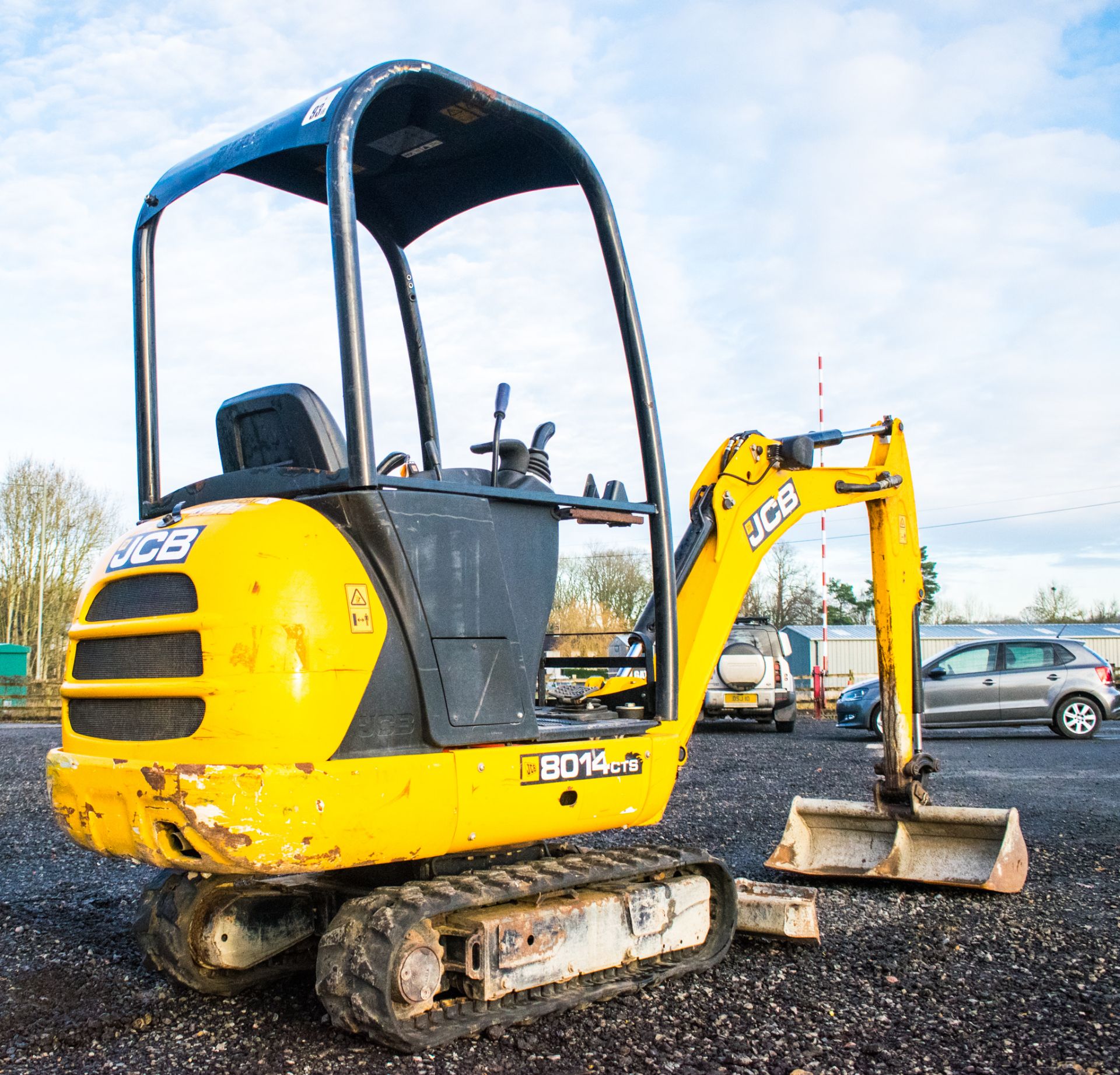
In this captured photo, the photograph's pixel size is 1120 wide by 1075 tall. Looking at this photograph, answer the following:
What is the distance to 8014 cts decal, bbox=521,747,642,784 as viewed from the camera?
340 cm

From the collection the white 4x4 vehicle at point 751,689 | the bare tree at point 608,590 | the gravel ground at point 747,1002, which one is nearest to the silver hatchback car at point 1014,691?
the white 4x4 vehicle at point 751,689

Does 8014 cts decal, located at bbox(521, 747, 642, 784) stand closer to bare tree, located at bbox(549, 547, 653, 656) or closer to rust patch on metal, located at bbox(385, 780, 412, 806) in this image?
rust patch on metal, located at bbox(385, 780, 412, 806)

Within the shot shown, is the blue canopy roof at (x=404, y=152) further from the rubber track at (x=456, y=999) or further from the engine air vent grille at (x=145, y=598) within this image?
the rubber track at (x=456, y=999)

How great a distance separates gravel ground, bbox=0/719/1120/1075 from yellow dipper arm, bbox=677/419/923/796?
0.98m

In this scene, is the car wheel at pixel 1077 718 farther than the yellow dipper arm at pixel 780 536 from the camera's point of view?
Yes

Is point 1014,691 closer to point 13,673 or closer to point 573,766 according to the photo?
point 573,766

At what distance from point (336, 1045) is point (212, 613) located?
142 cm

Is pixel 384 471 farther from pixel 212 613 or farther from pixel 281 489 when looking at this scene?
pixel 212 613

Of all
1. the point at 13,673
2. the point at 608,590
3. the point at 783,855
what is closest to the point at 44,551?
the point at 13,673

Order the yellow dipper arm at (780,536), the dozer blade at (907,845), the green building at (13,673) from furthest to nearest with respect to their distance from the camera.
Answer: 1. the green building at (13,673)
2. the dozer blade at (907,845)
3. the yellow dipper arm at (780,536)

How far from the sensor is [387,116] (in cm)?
388

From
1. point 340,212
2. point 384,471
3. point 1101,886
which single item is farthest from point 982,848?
point 340,212

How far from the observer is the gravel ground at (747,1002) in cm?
319

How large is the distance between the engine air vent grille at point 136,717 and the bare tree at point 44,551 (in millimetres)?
37159
